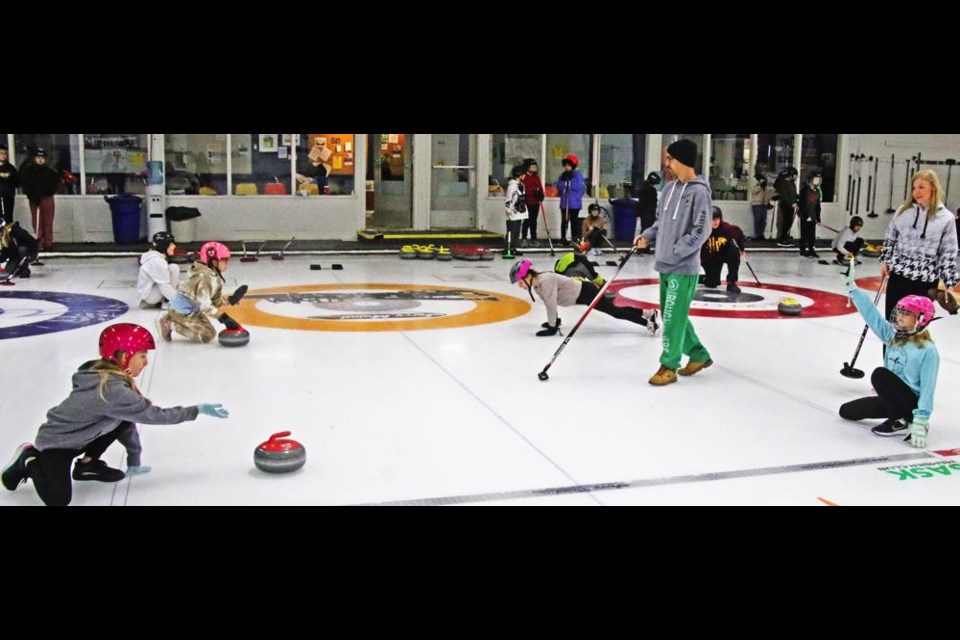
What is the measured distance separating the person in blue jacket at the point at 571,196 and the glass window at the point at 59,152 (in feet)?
31.8

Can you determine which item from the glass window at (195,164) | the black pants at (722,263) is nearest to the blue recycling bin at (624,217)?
the black pants at (722,263)

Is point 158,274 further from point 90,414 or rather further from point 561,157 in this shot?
point 561,157

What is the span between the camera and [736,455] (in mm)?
5621

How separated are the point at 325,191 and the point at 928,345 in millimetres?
15918

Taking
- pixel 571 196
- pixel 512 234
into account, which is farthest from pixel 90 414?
pixel 571 196

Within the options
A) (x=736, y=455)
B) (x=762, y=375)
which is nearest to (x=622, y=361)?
(x=762, y=375)

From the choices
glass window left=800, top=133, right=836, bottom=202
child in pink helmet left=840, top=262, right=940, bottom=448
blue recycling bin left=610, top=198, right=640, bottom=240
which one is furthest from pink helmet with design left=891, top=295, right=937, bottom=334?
glass window left=800, top=133, right=836, bottom=202

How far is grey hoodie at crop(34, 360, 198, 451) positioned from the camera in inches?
178

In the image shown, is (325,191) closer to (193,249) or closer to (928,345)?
(193,249)

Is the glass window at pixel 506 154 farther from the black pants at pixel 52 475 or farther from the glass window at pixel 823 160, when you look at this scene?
the black pants at pixel 52 475

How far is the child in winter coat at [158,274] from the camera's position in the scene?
9.79m

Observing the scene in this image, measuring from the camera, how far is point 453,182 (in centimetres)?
2144

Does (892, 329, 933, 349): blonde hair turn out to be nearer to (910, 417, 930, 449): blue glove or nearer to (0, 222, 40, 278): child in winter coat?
(910, 417, 930, 449): blue glove

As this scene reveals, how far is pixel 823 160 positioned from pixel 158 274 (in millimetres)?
18243
